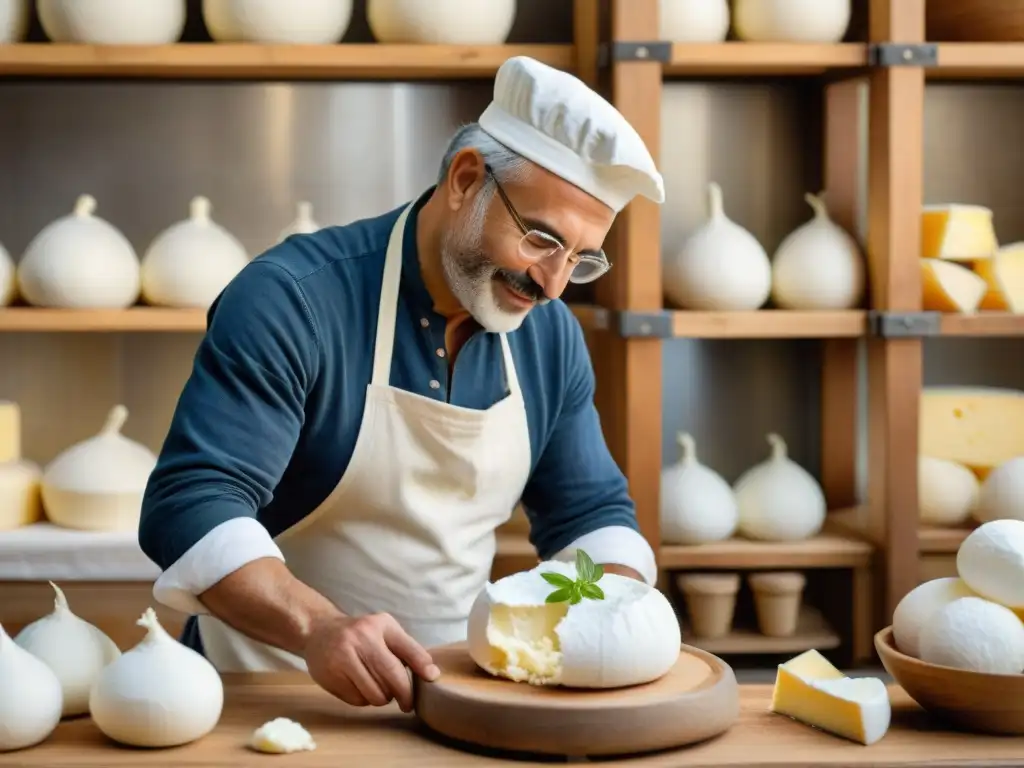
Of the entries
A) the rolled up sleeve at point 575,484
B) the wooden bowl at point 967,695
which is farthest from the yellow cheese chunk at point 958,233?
the wooden bowl at point 967,695

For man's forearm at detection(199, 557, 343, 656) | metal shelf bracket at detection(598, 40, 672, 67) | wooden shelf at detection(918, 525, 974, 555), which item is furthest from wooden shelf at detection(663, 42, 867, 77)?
man's forearm at detection(199, 557, 343, 656)

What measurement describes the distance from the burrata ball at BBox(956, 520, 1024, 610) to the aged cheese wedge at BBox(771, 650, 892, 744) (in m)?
0.14

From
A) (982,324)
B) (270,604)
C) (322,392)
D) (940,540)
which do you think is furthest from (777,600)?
(270,604)

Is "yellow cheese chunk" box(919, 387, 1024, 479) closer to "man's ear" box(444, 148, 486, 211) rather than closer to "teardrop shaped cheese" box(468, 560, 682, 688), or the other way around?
"man's ear" box(444, 148, 486, 211)

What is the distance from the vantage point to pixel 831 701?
129 cm

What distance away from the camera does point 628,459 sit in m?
2.62

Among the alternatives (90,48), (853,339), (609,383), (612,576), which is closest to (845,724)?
(612,576)

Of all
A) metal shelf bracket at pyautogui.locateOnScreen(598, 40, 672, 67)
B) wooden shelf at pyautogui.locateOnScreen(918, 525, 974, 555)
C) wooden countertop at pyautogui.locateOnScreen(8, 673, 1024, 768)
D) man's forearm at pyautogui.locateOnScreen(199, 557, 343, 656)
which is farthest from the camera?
wooden shelf at pyautogui.locateOnScreen(918, 525, 974, 555)

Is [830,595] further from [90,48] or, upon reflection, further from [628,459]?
[90,48]

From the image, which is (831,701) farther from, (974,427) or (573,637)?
(974,427)

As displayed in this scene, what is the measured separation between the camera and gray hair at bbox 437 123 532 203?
1671 mm

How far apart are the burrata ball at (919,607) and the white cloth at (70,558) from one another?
163 centimetres

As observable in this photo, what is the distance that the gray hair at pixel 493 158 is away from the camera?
5.48 feet

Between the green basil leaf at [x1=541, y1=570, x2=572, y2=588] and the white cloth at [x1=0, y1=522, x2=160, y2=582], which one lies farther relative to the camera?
the white cloth at [x1=0, y1=522, x2=160, y2=582]
